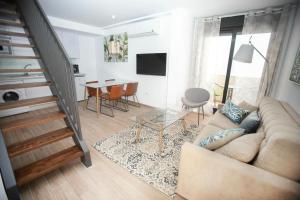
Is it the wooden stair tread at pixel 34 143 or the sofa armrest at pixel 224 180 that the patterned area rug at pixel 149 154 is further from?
the wooden stair tread at pixel 34 143

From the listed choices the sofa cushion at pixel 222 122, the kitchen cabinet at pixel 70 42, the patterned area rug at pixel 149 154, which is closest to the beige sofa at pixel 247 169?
the patterned area rug at pixel 149 154

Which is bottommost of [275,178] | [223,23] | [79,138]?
[79,138]

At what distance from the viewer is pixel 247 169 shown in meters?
1.03

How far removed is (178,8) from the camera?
127 inches

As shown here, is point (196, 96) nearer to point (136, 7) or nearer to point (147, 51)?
point (147, 51)

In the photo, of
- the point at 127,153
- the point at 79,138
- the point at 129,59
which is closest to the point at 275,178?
the point at 127,153

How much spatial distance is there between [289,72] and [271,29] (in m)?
0.92

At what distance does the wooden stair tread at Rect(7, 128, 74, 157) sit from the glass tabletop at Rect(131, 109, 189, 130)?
1.04 meters

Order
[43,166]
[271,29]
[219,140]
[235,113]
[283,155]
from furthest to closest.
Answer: [271,29], [235,113], [43,166], [219,140], [283,155]

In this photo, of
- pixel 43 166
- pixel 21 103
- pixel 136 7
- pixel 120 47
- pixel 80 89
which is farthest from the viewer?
pixel 80 89

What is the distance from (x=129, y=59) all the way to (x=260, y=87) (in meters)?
3.51

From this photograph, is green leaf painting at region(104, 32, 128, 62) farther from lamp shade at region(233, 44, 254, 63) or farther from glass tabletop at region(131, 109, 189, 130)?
lamp shade at region(233, 44, 254, 63)

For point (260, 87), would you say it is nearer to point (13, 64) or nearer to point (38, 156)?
point (38, 156)

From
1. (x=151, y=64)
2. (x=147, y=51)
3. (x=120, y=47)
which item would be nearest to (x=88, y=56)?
(x=120, y=47)
